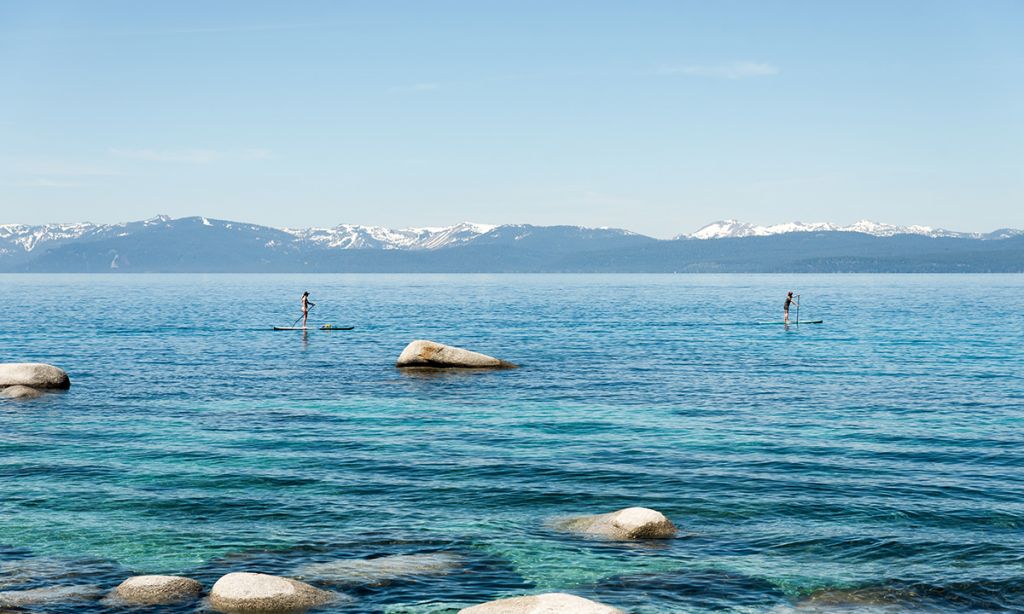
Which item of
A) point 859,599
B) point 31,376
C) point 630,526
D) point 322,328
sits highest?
point 31,376

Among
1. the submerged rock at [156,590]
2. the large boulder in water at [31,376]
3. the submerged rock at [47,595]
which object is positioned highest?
the large boulder in water at [31,376]

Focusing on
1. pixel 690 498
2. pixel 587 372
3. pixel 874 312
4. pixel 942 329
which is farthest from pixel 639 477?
pixel 874 312

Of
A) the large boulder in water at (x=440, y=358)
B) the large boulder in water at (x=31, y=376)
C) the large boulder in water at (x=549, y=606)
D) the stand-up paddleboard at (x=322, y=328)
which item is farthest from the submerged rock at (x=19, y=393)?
the stand-up paddleboard at (x=322, y=328)

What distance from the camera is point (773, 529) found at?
18.7 metres

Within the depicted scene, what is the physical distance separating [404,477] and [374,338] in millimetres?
49206

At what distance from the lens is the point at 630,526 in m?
18.0

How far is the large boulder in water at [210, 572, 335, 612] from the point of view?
1402cm

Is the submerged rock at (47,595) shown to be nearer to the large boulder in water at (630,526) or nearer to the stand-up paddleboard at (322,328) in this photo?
the large boulder in water at (630,526)

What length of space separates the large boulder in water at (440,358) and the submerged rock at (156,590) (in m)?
31.7

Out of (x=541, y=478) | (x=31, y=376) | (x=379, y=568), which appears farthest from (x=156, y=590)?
(x=31, y=376)

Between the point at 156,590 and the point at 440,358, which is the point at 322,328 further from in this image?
the point at 156,590

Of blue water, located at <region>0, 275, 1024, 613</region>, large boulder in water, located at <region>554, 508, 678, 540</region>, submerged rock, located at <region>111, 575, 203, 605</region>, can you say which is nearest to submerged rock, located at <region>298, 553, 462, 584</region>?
blue water, located at <region>0, 275, 1024, 613</region>

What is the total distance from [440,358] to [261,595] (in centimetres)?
3263

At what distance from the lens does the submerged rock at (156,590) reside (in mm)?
14438
